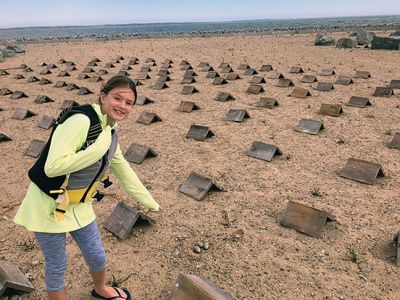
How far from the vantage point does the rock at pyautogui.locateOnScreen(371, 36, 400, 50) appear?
20.4 metres

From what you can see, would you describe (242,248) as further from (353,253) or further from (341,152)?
(341,152)

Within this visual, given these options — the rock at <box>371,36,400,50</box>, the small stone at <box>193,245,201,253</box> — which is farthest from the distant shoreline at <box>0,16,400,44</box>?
the small stone at <box>193,245,201,253</box>

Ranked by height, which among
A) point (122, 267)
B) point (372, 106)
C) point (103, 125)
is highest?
point (103, 125)

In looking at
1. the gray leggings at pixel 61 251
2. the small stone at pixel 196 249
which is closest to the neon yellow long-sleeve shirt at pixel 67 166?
the gray leggings at pixel 61 251

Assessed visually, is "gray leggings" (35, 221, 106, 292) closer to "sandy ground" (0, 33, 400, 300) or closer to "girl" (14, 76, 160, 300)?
"girl" (14, 76, 160, 300)

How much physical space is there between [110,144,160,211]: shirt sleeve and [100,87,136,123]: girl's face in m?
0.55

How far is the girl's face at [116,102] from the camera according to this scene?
2.29 m

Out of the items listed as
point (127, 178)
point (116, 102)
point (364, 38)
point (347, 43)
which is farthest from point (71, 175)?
point (364, 38)

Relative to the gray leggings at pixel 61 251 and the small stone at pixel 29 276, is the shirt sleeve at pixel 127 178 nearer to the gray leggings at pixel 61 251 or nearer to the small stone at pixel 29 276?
the gray leggings at pixel 61 251

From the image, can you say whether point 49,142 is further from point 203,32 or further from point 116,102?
point 203,32

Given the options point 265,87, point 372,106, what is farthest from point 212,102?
point 372,106

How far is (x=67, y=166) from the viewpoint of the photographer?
2062 mm

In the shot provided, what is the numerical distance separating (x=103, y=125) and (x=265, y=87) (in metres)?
10.6

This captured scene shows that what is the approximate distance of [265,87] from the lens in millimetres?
12242
